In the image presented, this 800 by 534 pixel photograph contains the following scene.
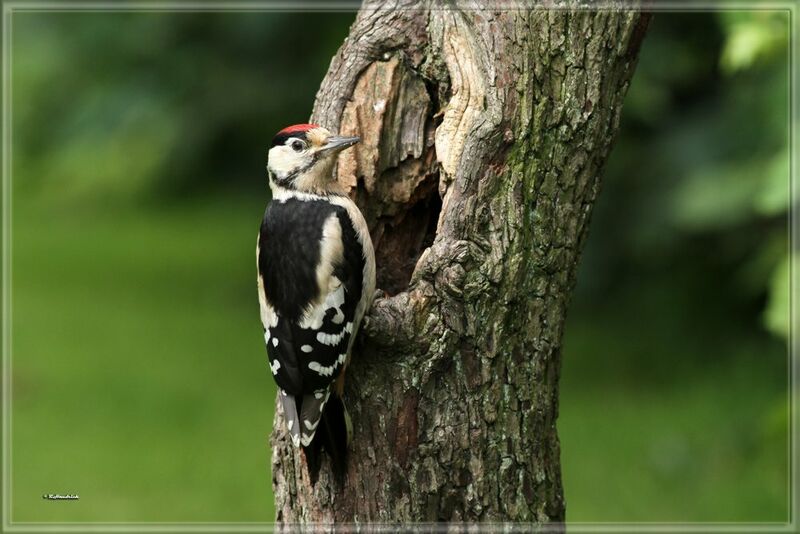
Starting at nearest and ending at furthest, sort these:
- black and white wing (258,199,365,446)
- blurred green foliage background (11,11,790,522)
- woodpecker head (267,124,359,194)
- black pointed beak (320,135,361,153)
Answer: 1. black and white wing (258,199,365,446)
2. black pointed beak (320,135,361,153)
3. woodpecker head (267,124,359,194)
4. blurred green foliage background (11,11,790,522)

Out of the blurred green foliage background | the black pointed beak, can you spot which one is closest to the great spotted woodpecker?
the black pointed beak

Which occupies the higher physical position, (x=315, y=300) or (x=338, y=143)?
(x=338, y=143)

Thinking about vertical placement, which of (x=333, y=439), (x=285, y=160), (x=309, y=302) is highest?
(x=285, y=160)

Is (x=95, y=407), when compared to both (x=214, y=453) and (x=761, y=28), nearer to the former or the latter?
(x=214, y=453)

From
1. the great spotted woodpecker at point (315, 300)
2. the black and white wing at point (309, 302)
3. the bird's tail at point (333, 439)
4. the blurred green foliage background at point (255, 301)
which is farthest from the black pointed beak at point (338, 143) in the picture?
the blurred green foliage background at point (255, 301)

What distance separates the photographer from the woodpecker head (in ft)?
13.2

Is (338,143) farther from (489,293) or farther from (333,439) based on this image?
(333,439)

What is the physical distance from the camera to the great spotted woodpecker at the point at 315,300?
3.65m

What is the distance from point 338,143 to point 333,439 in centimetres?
109

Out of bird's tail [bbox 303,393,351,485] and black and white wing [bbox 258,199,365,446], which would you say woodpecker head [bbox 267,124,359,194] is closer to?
black and white wing [bbox 258,199,365,446]

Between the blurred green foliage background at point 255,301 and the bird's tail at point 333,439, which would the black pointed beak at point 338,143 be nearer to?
the bird's tail at point 333,439

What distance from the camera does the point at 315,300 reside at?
3.72 meters

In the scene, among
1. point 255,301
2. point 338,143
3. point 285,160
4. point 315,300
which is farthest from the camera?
point 255,301

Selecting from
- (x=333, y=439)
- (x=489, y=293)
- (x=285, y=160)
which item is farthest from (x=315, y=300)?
(x=285, y=160)
